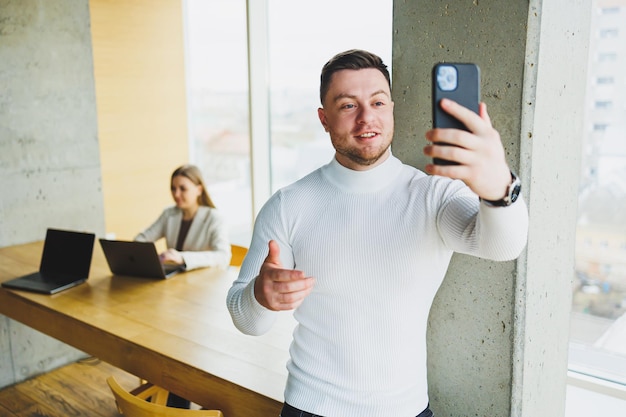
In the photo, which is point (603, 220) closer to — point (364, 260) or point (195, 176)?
point (364, 260)

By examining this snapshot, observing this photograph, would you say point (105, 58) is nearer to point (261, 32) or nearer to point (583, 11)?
point (261, 32)

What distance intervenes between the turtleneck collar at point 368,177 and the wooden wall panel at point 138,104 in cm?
391

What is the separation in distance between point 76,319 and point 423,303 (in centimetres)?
156

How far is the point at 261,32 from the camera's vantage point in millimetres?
4652

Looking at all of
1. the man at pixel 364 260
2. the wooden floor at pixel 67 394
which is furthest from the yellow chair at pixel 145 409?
the wooden floor at pixel 67 394

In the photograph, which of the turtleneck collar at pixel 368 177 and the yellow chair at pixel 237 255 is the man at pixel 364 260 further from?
the yellow chair at pixel 237 255

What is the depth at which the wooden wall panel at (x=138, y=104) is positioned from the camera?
4758mm

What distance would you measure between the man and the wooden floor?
2.05 metres

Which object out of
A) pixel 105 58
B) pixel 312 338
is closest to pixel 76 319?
pixel 312 338

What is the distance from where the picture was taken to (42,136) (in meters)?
3.43

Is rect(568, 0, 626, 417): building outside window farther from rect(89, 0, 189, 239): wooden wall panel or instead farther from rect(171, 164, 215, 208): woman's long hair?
rect(89, 0, 189, 239): wooden wall panel

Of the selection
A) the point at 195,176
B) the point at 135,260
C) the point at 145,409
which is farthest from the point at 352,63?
the point at 195,176

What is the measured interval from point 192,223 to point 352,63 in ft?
7.31

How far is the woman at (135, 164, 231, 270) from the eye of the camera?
3.22 m
